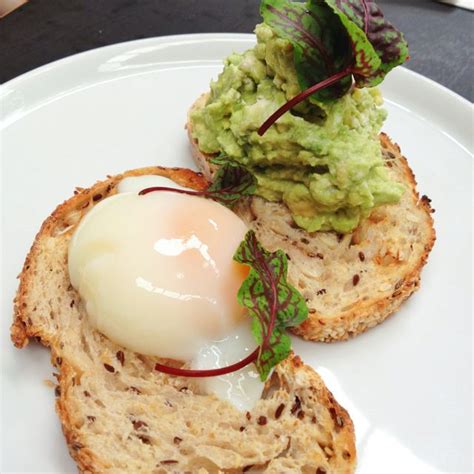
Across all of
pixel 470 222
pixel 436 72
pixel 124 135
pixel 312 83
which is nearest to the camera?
pixel 312 83

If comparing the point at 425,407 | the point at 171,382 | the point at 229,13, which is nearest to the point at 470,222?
the point at 425,407

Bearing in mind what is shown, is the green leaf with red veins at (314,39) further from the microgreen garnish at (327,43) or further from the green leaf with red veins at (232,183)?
the green leaf with red veins at (232,183)

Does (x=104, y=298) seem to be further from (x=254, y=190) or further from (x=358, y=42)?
(x=358, y=42)

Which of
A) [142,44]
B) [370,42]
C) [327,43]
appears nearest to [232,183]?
[327,43]

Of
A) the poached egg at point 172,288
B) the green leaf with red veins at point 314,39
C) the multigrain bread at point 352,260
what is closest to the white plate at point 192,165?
the multigrain bread at point 352,260

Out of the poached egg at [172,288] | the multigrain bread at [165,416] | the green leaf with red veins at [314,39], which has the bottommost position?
the multigrain bread at [165,416]

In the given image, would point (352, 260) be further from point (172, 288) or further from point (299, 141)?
point (172, 288)

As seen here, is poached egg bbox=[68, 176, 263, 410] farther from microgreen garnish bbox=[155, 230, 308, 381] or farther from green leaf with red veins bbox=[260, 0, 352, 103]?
green leaf with red veins bbox=[260, 0, 352, 103]
